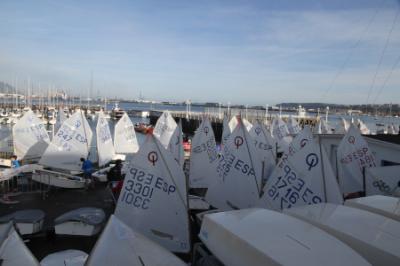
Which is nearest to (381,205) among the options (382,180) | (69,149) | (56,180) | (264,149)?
(382,180)

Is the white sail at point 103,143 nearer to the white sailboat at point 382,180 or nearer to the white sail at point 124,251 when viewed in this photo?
the white sail at point 124,251

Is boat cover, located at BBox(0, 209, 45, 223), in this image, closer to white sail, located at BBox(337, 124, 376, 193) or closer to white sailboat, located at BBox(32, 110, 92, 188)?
white sailboat, located at BBox(32, 110, 92, 188)

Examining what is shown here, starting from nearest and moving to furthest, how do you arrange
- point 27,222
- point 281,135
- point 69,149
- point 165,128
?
point 27,222 → point 69,149 → point 165,128 → point 281,135

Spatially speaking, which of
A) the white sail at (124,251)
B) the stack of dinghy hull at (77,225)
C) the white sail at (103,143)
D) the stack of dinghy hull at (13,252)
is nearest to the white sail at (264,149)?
the white sail at (103,143)

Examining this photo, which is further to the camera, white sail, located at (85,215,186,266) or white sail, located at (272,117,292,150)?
white sail, located at (272,117,292,150)

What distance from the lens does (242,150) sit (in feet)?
28.0

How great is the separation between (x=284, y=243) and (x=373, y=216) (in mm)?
2009

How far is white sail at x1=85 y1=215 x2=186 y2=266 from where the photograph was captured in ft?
13.0

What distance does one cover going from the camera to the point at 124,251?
4.12 metres

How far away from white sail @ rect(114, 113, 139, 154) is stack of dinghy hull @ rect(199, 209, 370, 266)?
13110mm

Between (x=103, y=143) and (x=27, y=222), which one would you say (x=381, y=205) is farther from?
(x=103, y=143)

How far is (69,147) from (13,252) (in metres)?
8.66

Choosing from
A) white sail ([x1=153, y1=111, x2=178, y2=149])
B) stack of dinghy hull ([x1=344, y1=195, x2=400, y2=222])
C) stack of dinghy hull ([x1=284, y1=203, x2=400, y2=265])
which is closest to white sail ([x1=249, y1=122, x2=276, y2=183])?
white sail ([x1=153, y1=111, x2=178, y2=149])

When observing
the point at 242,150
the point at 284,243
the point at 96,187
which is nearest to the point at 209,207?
the point at 242,150
